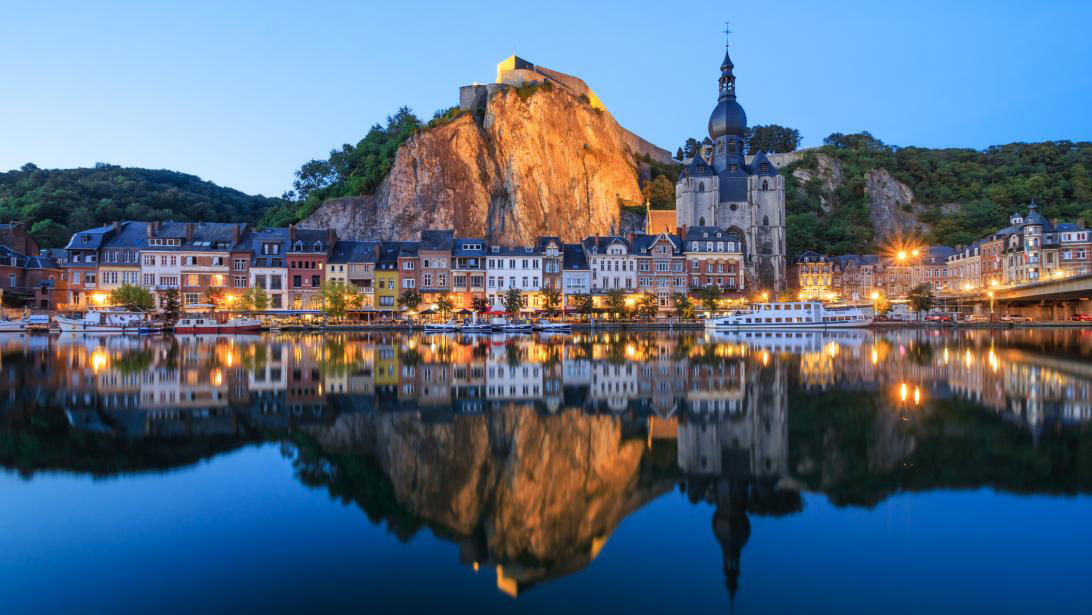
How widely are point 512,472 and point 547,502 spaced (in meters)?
1.12

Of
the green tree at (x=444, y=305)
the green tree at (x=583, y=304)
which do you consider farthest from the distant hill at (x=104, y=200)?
the green tree at (x=583, y=304)

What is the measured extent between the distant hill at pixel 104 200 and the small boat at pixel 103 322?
75.1ft

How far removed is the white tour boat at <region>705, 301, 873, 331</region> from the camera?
54.4m

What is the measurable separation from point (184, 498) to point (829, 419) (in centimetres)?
972

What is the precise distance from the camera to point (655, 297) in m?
61.5

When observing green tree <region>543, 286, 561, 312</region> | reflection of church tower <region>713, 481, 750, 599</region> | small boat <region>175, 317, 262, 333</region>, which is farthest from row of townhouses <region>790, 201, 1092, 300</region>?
reflection of church tower <region>713, 481, 750, 599</region>

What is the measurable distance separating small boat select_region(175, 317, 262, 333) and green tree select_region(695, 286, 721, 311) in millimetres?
38170

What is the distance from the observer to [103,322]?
52938mm

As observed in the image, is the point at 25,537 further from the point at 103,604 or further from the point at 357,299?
the point at 357,299

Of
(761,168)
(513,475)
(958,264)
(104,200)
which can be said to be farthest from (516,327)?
(958,264)

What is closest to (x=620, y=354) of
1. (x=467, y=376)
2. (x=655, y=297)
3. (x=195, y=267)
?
(x=467, y=376)

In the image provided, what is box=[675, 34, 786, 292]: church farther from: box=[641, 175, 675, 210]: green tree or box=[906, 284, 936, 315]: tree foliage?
box=[906, 284, 936, 315]: tree foliage

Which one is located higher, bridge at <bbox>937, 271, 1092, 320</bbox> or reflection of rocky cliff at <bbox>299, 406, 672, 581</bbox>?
bridge at <bbox>937, 271, 1092, 320</bbox>

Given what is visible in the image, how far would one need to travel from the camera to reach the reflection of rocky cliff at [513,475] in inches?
240
